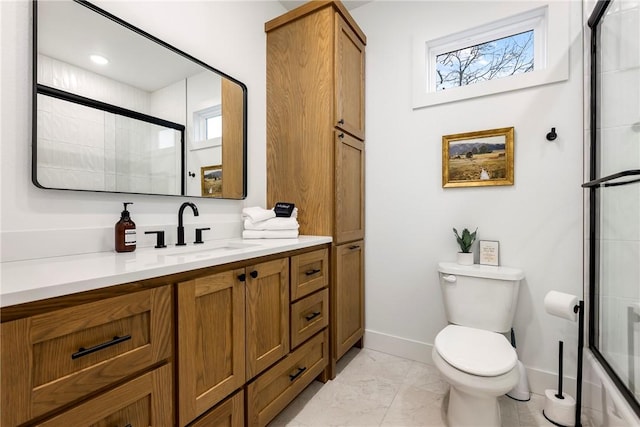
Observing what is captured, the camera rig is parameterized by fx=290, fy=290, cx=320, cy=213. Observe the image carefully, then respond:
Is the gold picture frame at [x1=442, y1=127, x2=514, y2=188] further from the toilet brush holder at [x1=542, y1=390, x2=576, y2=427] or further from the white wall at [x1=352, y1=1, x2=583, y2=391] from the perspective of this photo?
the toilet brush holder at [x1=542, y1=390, x2=576, y2=427]

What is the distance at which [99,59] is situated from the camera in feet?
4.03

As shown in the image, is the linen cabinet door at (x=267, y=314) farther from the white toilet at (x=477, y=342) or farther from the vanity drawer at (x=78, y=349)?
the white toilet at (x=477, y=342)

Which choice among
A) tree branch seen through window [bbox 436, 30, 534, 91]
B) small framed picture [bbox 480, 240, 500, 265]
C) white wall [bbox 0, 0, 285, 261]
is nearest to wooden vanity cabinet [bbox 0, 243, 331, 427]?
white wall [bbox 0, 0, 285, 261]

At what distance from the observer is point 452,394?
1.40m

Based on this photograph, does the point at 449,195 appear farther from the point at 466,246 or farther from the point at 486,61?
the point at 486,61

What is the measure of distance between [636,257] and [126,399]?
77.0 inches

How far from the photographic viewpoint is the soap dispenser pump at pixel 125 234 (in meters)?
1.21

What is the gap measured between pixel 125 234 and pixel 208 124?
30.9 inches

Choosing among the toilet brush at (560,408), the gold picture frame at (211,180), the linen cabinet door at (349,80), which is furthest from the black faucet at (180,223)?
the toilet brush at (560,408)

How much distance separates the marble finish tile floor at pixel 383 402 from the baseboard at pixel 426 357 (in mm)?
65

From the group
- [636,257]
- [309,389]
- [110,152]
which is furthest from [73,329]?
[636,257]

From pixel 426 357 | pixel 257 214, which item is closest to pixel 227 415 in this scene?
pixel 257 214

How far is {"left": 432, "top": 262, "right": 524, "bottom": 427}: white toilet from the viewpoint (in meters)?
1.19

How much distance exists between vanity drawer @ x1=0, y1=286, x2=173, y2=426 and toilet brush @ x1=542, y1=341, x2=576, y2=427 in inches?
70.9
